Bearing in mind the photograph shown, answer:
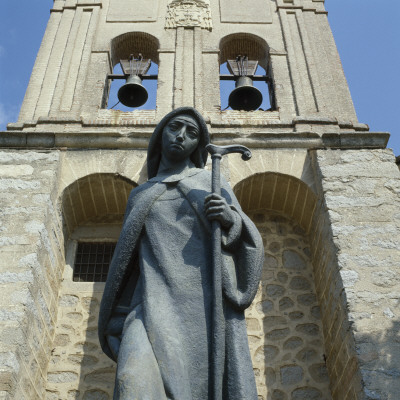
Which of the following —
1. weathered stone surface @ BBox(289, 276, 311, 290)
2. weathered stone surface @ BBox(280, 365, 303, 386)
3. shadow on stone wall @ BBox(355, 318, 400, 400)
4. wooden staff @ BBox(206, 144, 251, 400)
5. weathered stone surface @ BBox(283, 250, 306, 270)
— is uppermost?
weathered stone surface @ BBox(283, 250, 306, 270)

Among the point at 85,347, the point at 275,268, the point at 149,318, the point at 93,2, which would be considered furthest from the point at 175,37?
the point at 149,318

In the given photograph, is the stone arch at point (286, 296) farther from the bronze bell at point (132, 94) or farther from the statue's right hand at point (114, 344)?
the statue's right hand at point (114, 344)

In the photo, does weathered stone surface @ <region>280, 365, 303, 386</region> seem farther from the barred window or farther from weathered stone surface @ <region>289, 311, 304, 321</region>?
the barred window

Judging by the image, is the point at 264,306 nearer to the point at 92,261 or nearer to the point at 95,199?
the point at 92,261

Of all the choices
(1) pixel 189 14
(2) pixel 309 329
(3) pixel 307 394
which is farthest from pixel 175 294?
→ (1) pixel 189 14

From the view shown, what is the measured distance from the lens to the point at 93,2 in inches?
393

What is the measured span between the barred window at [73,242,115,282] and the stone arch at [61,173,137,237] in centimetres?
31

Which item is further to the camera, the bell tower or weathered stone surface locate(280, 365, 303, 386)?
weathered stone surface locate(280, 365, 303, 386)

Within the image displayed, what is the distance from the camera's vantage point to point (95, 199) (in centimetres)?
728

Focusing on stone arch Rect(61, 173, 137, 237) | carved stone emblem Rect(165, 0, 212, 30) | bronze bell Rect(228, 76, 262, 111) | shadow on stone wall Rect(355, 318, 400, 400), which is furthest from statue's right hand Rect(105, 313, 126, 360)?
carved stone emblem Rect(165, 0, 212, 30)

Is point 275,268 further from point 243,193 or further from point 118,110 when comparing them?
point 118,110

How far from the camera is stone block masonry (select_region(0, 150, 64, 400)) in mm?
5180

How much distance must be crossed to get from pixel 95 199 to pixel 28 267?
174cm

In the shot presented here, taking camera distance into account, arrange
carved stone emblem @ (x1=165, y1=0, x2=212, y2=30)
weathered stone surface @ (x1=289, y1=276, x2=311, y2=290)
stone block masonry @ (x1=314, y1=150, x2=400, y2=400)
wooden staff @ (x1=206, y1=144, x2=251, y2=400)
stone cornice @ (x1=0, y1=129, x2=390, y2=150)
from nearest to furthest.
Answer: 1. wooden staff @ (x1=206, y1=144, x2=251, y2=400)
2. stone block masonry @ (x1=314, y1=150, x2=400, y2=400)
3. weathered stone surface @ (x1=289, y1=276, x2=311, y2=290)
4. stone cornice @ (x1=0, y1=129, x2=390, y2=150)
5. carved stone emblem @ (x1=165, y1=0, x2=212, y2=30)
